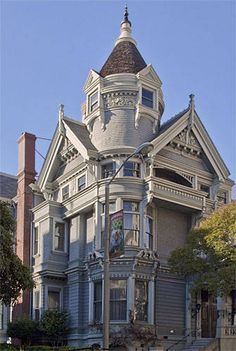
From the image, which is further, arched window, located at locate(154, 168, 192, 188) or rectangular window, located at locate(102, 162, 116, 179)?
arched window, located at locate(154, 168, 192, 188)

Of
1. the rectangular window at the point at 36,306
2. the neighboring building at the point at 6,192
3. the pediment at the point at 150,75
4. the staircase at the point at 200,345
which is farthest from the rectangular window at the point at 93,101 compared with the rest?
the staircase at the point at 200,345

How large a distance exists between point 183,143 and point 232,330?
10669 millimetres

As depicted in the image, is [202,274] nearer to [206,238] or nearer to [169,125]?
[206,238]

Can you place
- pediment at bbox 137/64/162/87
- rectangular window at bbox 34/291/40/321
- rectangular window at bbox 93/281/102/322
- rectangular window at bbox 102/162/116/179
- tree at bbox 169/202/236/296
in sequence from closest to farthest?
tree at bbox 169/202/236/296
rectangular window at bbox 93/281/102/322
rectangular window at bbox 102/162/116/179
pediment at bbox 137/64/162/87
rectangular window at bbox 34/291/40/321

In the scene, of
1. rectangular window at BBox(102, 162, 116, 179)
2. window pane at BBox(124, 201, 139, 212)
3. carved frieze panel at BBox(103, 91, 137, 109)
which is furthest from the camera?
carved frieze panel at BBox(103, 91, 137, 109)

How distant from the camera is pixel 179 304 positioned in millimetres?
32188

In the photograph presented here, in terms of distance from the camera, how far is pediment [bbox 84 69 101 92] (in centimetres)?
3356

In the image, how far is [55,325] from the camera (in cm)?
3147

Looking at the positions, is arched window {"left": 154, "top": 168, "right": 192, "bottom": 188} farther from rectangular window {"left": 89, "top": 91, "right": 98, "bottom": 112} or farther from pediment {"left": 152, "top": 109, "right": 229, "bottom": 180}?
rectangular window {"left": 89, "top": 91, "right": 98, "bottom": 112}

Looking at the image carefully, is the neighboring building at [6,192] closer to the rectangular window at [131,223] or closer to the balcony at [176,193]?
the rectangular window at [131,223]

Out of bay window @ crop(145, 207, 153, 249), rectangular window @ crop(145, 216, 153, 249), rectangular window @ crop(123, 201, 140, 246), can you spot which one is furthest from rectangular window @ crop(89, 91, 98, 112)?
rectangular window @ crop(145, 216, 153, 249)

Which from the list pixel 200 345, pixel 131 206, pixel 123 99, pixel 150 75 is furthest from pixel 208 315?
pixel 150 75

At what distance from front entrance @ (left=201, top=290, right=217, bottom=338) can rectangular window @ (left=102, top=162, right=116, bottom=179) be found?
318 inches

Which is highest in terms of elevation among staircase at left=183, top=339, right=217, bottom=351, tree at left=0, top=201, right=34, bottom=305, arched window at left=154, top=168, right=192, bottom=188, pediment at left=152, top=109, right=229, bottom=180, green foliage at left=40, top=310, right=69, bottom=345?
pediment at left=152, top=109, right=229, bottom=180
